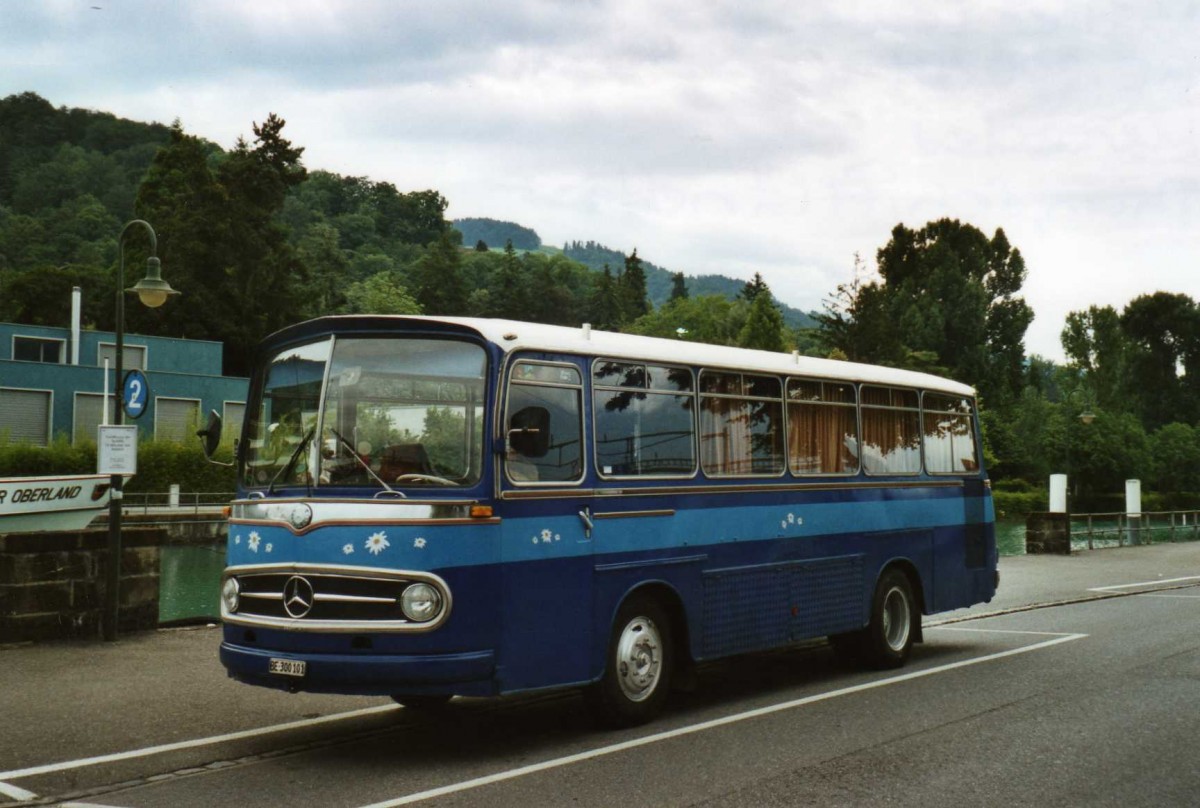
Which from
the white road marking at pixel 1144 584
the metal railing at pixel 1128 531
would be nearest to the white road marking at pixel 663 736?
the white road marking at pixel 1144 584

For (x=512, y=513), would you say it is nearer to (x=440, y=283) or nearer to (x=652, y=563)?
(x=652, y=563)

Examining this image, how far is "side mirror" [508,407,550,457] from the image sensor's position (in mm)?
8930

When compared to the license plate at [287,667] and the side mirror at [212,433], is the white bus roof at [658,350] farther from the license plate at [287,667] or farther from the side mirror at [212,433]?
the license plate at [287,667]

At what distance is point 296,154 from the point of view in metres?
85.9

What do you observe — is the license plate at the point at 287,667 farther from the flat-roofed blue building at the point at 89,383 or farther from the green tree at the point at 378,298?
the green tree at the point at 378,298

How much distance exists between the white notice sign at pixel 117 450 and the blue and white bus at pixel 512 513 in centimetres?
Answer: 519

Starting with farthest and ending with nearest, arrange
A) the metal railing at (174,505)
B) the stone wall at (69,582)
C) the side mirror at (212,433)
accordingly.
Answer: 1. the metal railing at (174,505)
2. the stone wall at (69,582)
3. the side mirror at (212,433)

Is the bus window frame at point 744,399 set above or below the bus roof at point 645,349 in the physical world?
below

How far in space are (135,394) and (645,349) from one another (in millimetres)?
8029

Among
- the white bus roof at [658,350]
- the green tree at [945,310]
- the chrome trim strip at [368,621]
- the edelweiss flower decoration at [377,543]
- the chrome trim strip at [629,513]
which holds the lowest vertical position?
the chrome trim strip at [368,621]

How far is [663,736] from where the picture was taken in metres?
9.33

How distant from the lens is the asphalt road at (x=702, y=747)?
7.55 metres

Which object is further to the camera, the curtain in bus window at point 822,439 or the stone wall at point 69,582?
the stone wall at point 69,582

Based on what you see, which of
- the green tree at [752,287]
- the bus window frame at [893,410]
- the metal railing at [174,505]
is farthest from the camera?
the green tree at [752,287]
